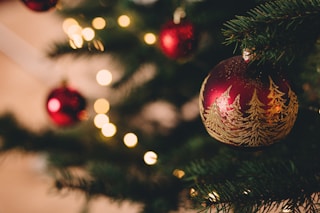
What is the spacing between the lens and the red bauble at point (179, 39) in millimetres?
686

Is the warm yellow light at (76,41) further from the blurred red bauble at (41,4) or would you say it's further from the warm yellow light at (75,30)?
the blurred red bauble at (41,4)

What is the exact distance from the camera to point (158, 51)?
101 centimetres

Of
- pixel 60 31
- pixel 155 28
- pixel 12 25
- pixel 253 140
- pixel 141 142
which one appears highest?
pixel 12 25

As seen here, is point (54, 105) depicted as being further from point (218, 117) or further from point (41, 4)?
point (218, 117)

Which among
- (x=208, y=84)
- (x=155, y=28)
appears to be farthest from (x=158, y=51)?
(x=208, y=84)

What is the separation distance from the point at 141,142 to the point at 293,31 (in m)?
0.67

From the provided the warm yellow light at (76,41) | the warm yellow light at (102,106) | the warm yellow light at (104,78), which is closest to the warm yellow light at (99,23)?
the warm yellow light at (76,41)

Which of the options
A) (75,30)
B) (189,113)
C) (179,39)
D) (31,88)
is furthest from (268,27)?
(31,88)

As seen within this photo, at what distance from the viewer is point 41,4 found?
698 mm

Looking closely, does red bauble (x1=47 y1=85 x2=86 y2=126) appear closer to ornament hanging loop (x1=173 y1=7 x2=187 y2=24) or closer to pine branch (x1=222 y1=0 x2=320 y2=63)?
ornament hanging loop (x1=173 y1=7 x2=187 y2=24)

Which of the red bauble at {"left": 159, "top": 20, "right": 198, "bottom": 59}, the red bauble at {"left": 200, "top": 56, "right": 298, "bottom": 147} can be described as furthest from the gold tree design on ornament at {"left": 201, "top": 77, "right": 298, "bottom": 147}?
the red bauble at {"left": 159, "top": 20, "right": 198, "bottom": 59}

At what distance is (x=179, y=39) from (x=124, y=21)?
0.34m

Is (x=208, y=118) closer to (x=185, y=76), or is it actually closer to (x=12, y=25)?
(x=185, y=76)

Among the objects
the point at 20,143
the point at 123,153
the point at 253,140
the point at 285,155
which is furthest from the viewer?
the point at 123,153
